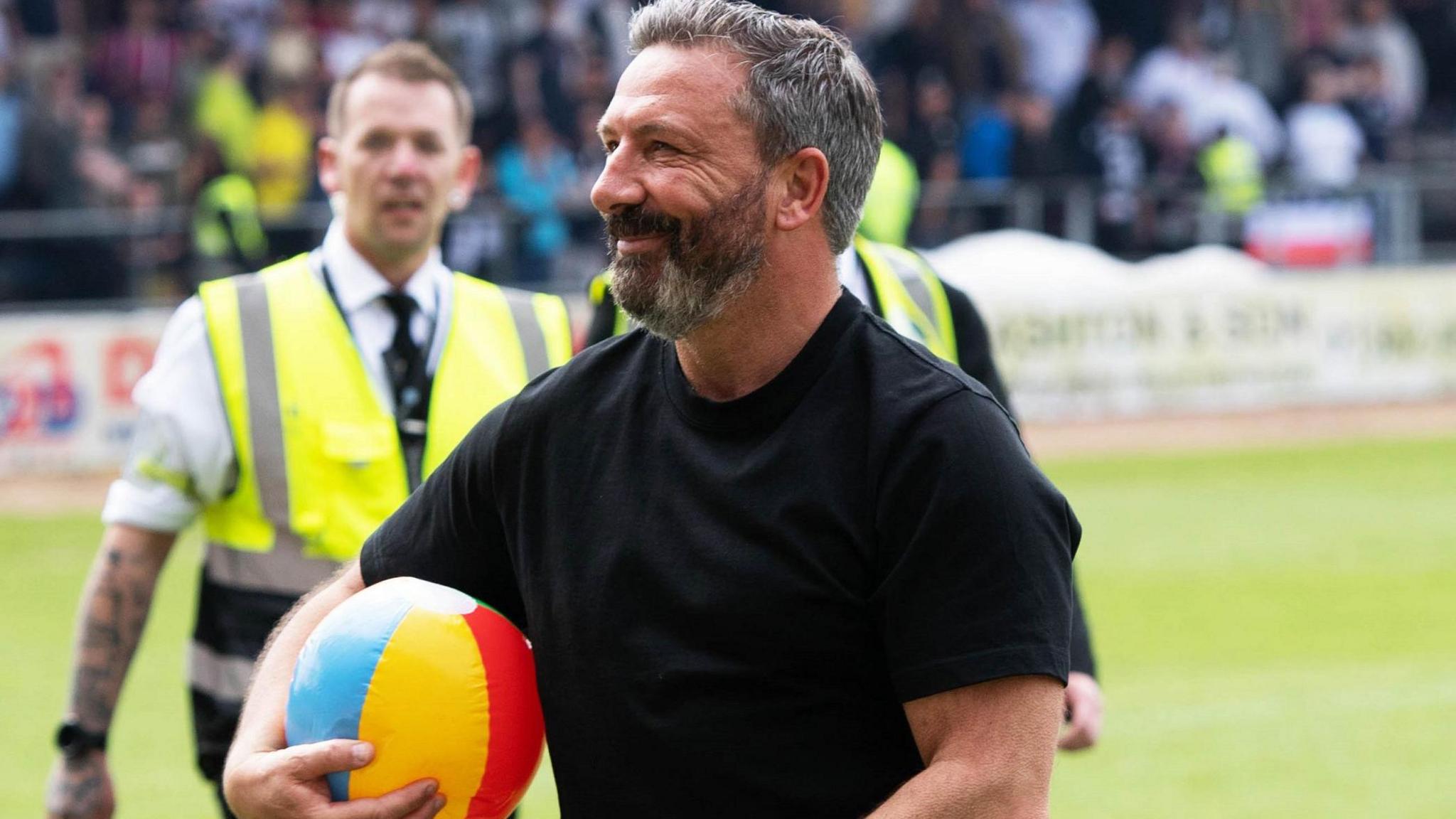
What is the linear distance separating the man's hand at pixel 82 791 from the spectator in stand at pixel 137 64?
14951 millimetres

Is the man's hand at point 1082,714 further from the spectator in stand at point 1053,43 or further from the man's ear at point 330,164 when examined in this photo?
the spectator in stand at point 1053,43

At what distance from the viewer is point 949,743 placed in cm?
263

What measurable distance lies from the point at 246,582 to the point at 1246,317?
49.0ft

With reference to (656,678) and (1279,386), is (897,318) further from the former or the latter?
(1279,386)

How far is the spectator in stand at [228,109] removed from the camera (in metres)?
18.4

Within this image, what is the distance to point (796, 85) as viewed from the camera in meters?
2.88

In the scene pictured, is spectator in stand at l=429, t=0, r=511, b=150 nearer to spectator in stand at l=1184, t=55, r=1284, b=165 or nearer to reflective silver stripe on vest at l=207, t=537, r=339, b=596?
spectator in stand at l=1184, t=55, r=1284, b=165

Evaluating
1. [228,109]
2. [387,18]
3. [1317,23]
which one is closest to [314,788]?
[228,109]

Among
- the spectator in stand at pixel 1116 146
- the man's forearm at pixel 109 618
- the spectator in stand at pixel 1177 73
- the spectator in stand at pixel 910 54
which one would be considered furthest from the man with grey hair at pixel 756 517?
the spectator in stand at pixel 1177 73

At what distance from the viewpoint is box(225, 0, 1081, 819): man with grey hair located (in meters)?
2.64

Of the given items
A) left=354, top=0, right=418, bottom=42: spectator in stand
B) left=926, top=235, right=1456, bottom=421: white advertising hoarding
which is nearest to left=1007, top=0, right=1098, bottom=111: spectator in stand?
left=926, top=235, right=1456, bottom=421: white advertising hoarding

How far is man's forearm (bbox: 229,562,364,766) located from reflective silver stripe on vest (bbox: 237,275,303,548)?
3.97 feet

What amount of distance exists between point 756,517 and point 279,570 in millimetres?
2078

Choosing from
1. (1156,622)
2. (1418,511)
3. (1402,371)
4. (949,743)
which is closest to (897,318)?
(949,743)
